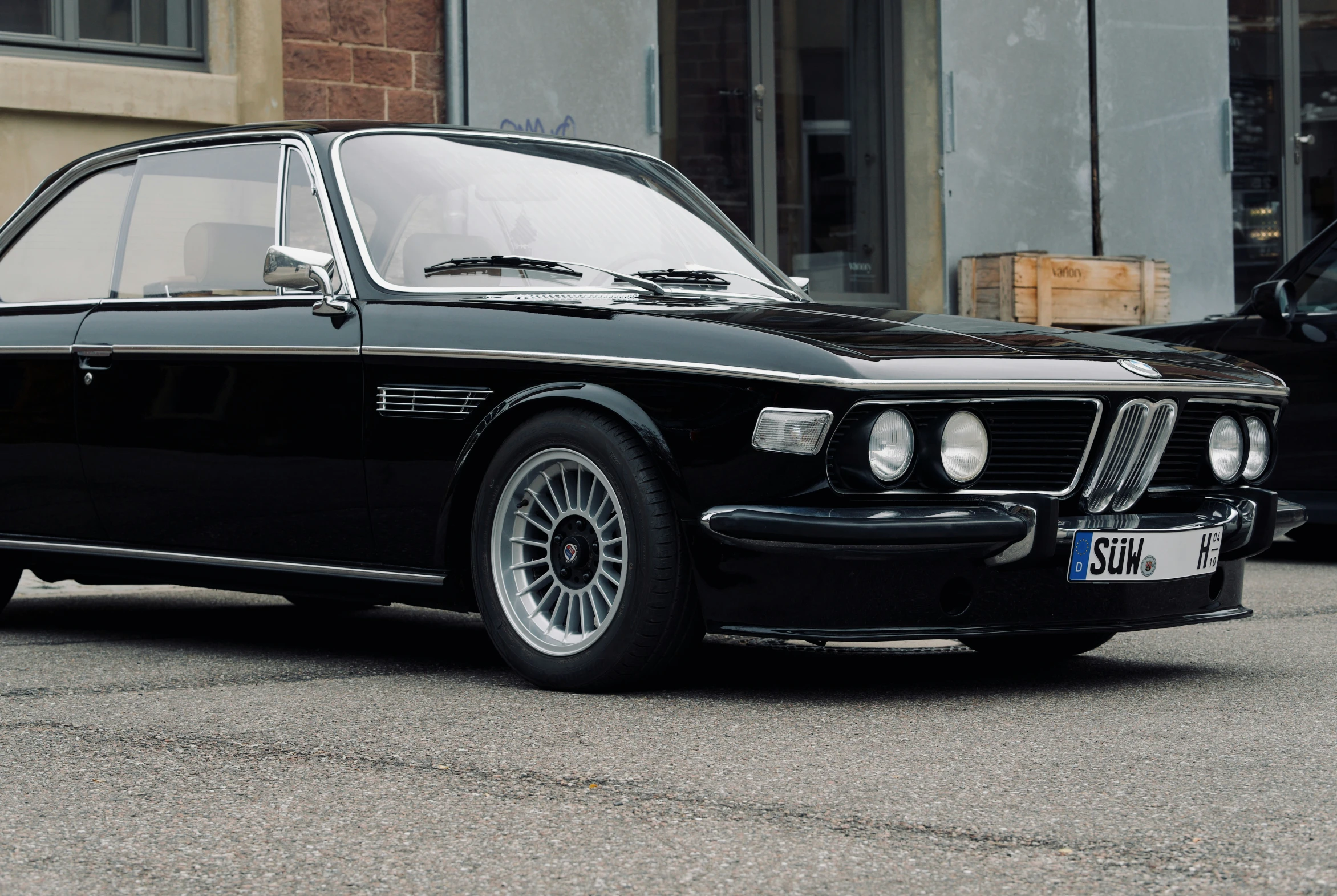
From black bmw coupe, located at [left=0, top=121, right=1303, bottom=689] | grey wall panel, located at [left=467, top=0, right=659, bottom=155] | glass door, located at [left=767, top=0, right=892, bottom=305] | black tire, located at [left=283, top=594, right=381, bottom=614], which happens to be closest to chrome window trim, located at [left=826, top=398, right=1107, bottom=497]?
black bmw coupe, located at [left=0, top=121, right=1303, bottom=689]

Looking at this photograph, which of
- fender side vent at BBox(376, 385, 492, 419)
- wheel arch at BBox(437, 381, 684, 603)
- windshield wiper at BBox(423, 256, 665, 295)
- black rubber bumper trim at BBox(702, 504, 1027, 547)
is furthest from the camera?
windshield wiper at BBox(423, 256, 665, 295)

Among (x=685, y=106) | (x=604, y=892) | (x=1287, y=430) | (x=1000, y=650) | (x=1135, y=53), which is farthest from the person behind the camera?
(x=1135, y=53)

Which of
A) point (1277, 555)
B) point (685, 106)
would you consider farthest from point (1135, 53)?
point (1277, 555)

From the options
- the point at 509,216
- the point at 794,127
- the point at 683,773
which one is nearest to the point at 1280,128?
the point at 794,127

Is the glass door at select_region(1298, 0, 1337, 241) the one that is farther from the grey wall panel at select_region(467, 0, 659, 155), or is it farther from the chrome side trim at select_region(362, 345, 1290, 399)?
the chrome side trim at select_region(362, 345, 1290, 399)

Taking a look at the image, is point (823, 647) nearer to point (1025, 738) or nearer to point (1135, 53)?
point (1025, 738)

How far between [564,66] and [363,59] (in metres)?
1.39

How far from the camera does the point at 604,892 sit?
9.73ft

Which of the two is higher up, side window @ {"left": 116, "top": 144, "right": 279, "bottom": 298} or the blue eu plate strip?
side window @ {"left": 116, "top": 144, "right": 279, "bottom": 298}

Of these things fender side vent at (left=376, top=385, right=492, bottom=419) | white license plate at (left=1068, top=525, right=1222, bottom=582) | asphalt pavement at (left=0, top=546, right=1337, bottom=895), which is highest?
fender side vent at (left=376, top=385, right=492, bottom=419)

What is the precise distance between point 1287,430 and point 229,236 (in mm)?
5021

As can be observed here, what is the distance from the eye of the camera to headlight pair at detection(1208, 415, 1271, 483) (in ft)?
17.0

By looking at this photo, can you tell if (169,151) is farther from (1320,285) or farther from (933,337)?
(1320,285)

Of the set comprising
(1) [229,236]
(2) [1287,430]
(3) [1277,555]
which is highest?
(1) [229,236]
